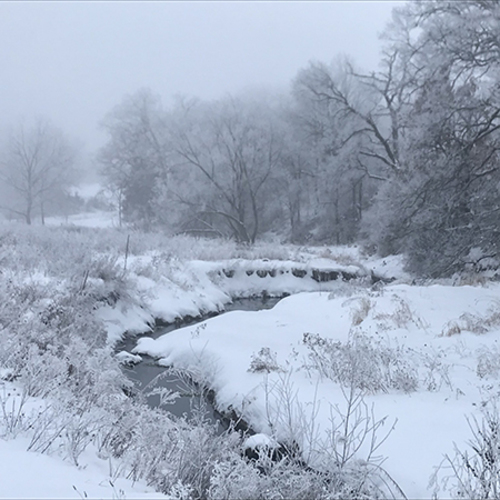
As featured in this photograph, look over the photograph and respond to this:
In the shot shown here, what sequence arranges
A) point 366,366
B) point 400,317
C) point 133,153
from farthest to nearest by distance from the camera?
point 133,153 < point 400,317 < point 366,366

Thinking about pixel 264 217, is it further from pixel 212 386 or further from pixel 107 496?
pixel 107 496

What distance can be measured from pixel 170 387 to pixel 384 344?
3485 millimetres

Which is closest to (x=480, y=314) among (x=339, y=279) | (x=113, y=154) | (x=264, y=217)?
(x=339, y=279)

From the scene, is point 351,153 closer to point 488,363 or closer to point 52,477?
point 488,363

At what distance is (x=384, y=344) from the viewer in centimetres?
710

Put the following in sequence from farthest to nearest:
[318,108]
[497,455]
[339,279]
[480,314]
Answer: [318,108] < [339,279] < [480,314] < [497,455]

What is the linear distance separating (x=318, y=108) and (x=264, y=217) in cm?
862

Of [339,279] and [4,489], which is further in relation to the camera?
[339,279]

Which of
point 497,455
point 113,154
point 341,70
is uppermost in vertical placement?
point 341,70

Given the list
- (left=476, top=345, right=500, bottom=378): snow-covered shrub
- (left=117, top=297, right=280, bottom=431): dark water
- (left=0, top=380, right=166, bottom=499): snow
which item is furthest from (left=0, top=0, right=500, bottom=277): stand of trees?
(left=0, top=380, right=166, bottom=499): snow

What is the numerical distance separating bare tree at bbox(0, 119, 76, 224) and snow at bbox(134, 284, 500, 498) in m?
31.1

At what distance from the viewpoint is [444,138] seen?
37.5 feet

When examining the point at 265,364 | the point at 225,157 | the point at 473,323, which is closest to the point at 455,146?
the point at 473,323

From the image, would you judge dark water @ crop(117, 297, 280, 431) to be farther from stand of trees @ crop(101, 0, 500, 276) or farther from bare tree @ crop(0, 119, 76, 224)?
bare tree @ crop(0, 119, 76, 224)
